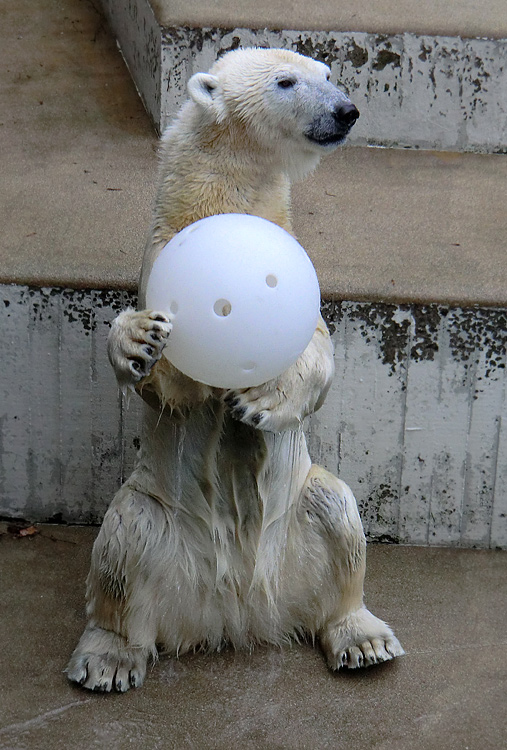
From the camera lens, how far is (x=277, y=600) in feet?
9.35

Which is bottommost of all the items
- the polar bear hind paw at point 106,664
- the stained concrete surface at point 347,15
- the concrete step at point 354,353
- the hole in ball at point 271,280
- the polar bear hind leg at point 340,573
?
the polar bear hind paw at point 106,664

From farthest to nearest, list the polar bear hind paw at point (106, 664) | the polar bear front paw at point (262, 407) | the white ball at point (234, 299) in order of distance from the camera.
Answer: the polar bear hind paw at point (106, 664) → the polar bear front paw at point (262, 407) → the white ball at point (234, 299)

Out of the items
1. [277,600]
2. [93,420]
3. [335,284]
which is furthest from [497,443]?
[93,420]

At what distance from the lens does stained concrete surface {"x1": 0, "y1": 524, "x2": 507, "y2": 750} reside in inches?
103

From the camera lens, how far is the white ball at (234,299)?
222 cm

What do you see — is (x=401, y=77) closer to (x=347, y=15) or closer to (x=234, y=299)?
(x=347, y=15)

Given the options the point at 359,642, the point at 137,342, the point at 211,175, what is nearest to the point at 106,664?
the point at 359,642

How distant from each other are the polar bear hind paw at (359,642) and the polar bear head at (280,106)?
1263 millimetres

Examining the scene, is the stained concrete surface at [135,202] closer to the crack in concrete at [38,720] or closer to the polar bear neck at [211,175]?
the polar bear neck at [211,175]

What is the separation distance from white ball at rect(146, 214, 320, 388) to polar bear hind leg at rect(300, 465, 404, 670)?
0.58m

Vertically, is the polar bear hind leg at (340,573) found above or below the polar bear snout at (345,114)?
below

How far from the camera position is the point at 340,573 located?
9.25 ft

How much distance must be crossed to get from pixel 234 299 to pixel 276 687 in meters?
1.15

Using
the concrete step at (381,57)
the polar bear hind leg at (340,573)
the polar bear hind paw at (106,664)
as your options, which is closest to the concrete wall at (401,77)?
the concrete step at (381,57)
